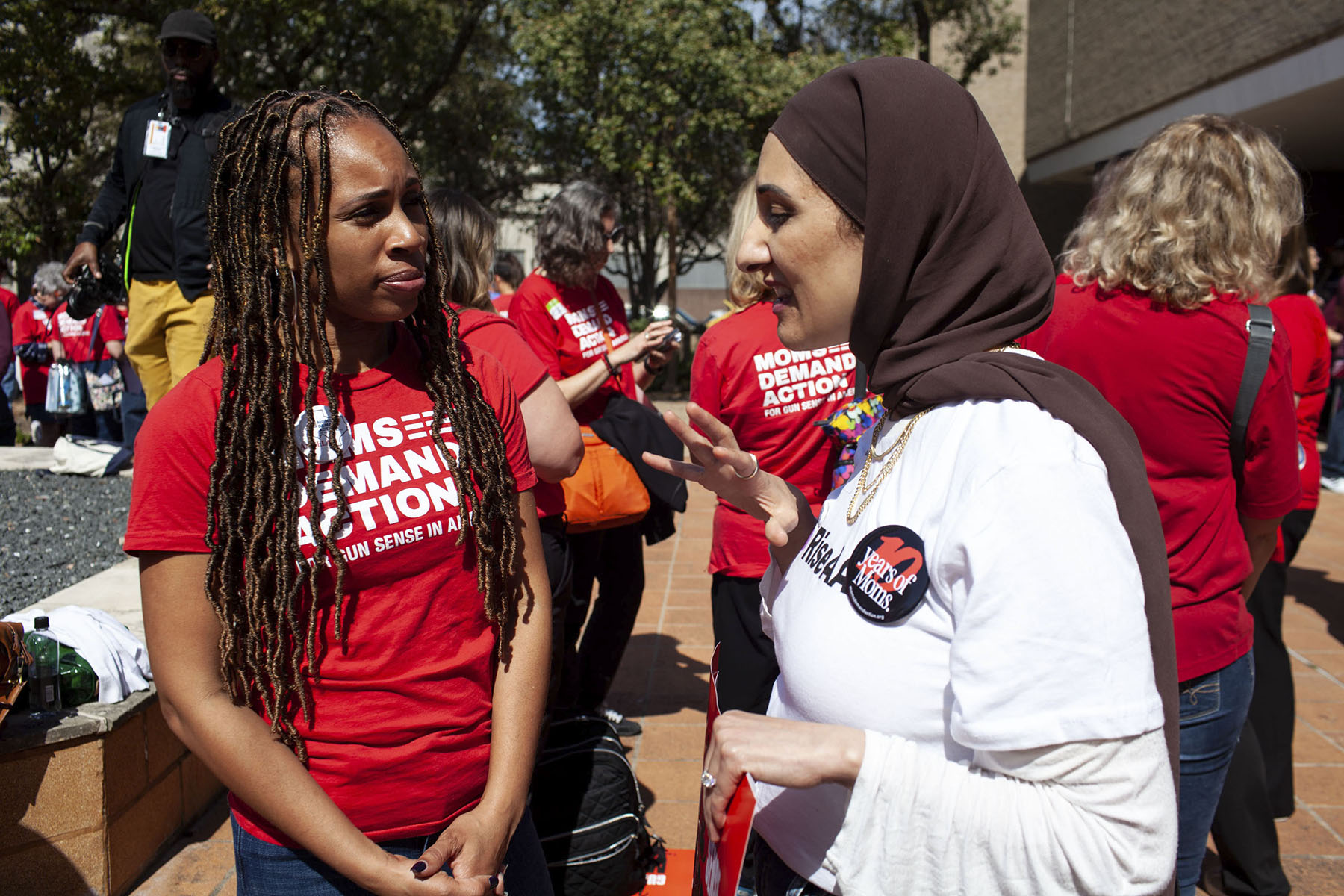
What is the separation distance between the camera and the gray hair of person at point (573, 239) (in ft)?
13.2

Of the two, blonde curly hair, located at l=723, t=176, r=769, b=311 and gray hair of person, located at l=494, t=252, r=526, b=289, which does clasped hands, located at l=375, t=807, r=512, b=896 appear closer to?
blonde curly hair, located at l=723, t=176, r=769, b=311

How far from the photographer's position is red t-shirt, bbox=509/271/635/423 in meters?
3.91

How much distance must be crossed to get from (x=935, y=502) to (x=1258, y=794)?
2361mm

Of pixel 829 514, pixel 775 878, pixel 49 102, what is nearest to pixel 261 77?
pixel 49 102

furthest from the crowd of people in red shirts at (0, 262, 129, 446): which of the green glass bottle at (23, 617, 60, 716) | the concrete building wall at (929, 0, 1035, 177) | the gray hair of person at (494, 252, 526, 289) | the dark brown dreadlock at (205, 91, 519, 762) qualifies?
the concrete building wall at (929, 0, 1035, 177)

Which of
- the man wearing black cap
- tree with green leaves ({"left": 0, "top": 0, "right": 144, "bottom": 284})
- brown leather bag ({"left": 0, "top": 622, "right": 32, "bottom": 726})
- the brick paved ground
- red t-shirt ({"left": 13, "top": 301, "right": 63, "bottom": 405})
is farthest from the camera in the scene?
tree with green leaves ({"left": 0, "top": 0, "right": 144, "bottom": 284})

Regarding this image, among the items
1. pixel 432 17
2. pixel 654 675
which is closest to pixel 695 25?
pixel 432 17

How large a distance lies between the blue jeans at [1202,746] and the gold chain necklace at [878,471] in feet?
3.89

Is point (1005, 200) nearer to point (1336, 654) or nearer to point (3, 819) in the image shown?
point (3, 819)

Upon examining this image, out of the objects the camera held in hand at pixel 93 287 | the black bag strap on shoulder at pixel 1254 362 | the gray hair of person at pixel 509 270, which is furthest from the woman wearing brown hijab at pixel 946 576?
the gray hair of person at pixel 509 270

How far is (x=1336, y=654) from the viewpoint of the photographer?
4980mm

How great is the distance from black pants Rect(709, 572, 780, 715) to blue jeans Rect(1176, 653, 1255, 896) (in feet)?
3.75

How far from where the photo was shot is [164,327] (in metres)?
4.35

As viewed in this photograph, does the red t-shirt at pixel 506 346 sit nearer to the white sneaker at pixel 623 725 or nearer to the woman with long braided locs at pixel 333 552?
the woman with long braided locs at pixel 333 552
